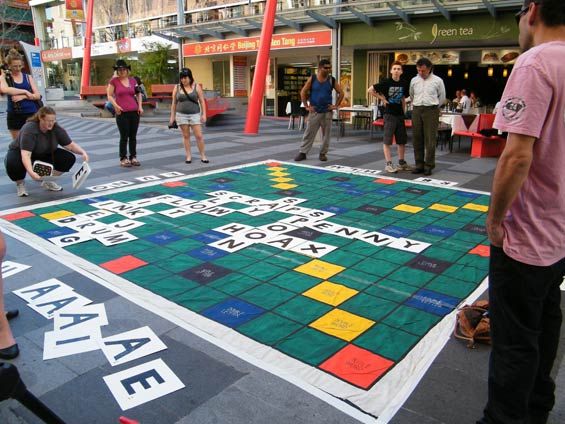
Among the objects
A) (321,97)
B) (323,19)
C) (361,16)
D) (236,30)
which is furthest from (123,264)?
(236,30)

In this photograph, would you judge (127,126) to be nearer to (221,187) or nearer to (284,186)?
(221,187)

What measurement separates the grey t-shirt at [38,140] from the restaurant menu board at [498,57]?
1461cm

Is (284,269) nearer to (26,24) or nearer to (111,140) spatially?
(111,140)

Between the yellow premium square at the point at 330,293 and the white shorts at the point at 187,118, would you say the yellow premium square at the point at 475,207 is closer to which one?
the yellow premium square at the point at 330,293

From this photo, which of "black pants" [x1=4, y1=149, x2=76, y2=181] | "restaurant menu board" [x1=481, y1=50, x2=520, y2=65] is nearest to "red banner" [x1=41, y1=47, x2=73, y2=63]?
"restaurant menu board" [x1=481, y1=50, x2=520, y2=65]

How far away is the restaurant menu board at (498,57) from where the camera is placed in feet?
52.5

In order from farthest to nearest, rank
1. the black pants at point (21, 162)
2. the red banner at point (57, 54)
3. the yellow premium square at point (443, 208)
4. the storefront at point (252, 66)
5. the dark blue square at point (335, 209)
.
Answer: the red banner at point (57, 54) → the storefront at point (252, 66) → the black pants at point (21, 162) → the yellow premium square at point (443, 208) → the dark blue square at point (335, 209)

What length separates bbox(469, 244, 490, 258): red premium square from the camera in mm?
4513

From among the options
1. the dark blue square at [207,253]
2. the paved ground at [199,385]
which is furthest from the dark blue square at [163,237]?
the paved ground at [199,385]

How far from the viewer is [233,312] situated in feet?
11.2

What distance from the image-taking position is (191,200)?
21.2 ft

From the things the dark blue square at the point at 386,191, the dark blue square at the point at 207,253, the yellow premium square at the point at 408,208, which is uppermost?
the dark blue square at the point at 386,191

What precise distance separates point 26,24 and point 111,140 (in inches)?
1761

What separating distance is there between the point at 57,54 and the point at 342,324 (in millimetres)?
42184
